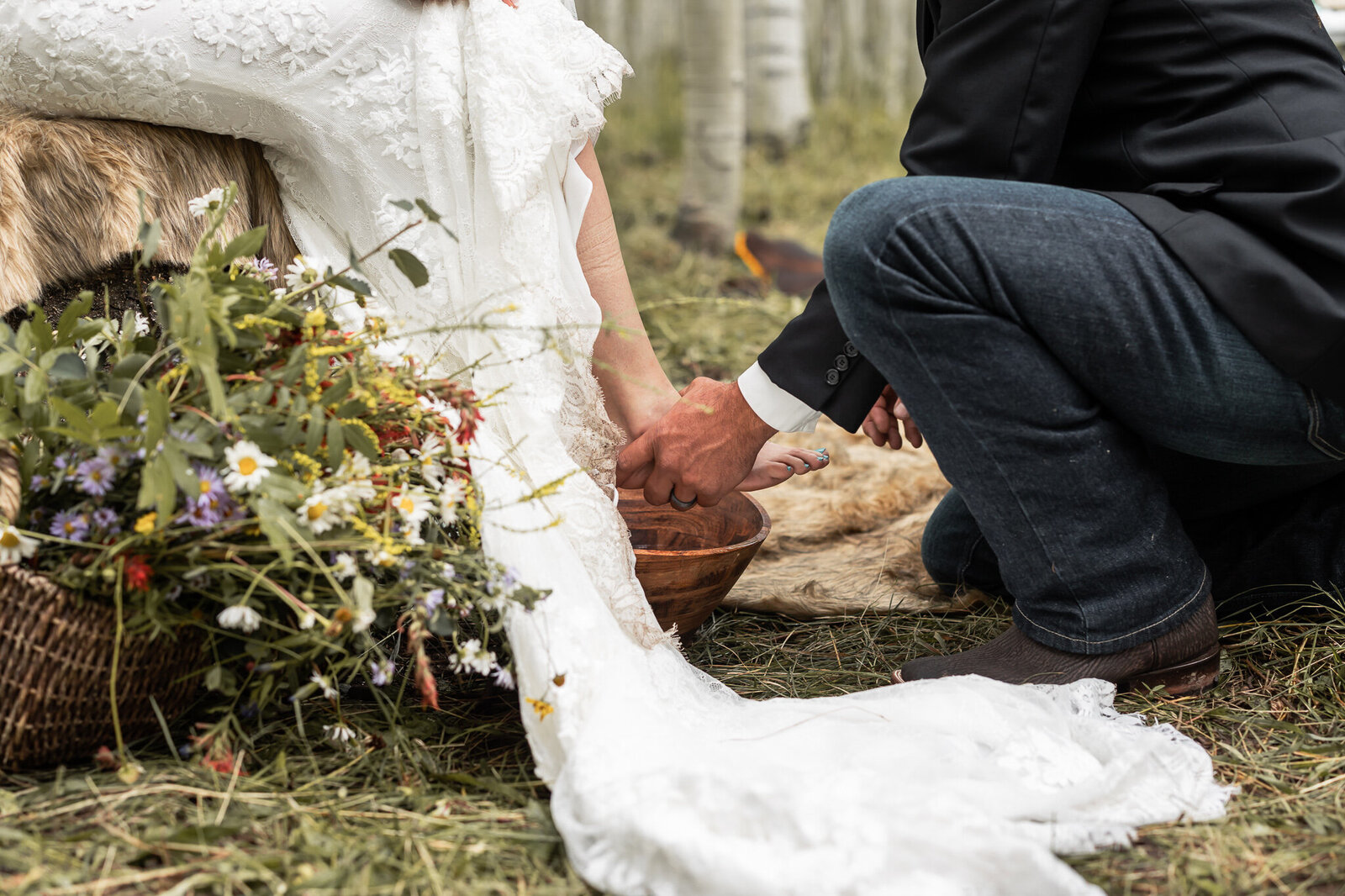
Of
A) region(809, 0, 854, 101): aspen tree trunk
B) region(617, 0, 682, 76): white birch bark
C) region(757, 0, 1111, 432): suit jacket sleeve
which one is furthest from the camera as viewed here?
region(617, 0, 682, 76): white birch bark

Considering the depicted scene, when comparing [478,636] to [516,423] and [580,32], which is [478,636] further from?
[580,32]

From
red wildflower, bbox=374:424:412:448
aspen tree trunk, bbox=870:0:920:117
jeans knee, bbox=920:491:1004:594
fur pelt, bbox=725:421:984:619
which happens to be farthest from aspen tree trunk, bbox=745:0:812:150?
red wildflower, bbox=374:424:412:448

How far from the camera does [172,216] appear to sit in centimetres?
172

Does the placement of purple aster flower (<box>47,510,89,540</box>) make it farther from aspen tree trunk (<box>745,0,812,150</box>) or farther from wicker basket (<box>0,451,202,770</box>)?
aspen tree trunk (<box>745,0,812,150</box>)

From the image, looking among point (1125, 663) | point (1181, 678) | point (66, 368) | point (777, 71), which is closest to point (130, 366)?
point (66, 368)

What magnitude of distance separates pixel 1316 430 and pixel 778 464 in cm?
86

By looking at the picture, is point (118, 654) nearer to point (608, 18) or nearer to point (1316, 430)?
point (1316, 430)

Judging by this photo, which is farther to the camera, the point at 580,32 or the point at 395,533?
the point at 580,32

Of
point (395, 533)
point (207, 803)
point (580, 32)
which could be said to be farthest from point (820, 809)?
point (580, 32)

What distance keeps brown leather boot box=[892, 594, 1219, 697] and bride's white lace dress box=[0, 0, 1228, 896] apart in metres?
0.06

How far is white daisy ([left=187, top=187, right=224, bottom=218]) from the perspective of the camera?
5.13 ft

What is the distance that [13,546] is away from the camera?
49.0 inches

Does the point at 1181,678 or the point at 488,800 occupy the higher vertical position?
the point at 488,800

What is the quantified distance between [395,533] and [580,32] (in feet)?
3.01
